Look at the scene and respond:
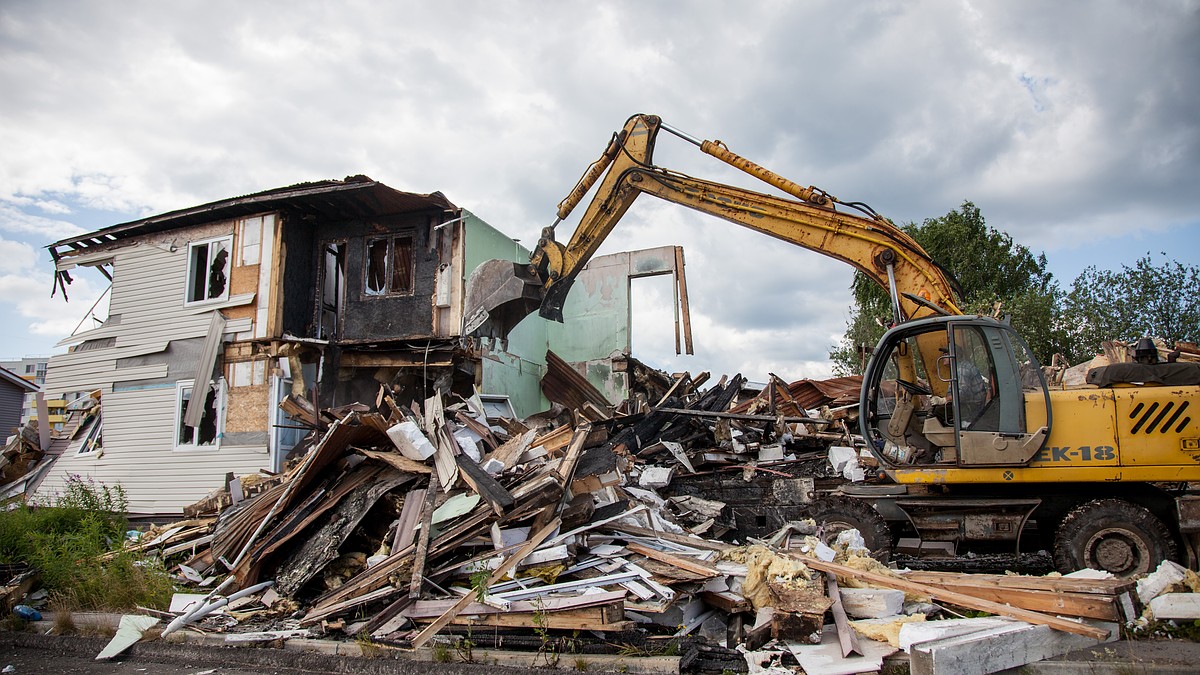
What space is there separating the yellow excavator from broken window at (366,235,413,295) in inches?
333

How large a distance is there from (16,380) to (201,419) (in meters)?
22.6

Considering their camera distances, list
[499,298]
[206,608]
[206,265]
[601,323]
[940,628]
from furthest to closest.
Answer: [601,323]
[206,265]
[499,298]
[206,608]
[940,628]

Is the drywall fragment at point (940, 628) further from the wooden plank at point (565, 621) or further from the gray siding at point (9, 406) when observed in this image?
the gray siding at point (9, 406)

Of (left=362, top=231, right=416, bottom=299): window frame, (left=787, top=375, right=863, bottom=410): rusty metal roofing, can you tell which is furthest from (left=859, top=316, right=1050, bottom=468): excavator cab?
(left=362, top=231, right=416, bottom=299): window frame

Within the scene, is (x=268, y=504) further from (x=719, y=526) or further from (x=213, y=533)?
(x=719, y=526)

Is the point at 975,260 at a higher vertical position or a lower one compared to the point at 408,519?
higher

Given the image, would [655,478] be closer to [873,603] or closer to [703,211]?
[703,211]

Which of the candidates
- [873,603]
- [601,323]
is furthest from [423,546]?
[601,323]

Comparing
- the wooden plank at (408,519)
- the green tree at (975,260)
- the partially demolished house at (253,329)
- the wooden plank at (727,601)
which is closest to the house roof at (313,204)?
the partially demolished house at (253,329)

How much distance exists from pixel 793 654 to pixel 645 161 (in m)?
6.67

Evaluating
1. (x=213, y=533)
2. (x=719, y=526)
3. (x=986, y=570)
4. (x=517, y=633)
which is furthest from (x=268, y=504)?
(x=986, y=570)

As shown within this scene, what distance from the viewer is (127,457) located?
43.2 ft

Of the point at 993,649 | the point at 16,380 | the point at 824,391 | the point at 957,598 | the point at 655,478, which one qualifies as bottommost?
the point at 993,649

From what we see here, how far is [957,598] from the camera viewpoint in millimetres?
5238
